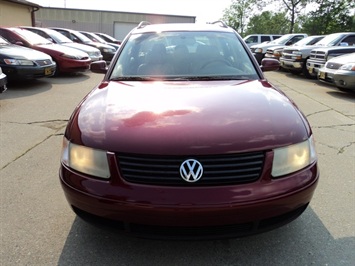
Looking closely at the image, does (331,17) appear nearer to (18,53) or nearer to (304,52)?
(304,52)

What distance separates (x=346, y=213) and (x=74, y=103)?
19.0 feet

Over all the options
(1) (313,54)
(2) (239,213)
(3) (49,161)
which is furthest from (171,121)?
(1) (313,54)

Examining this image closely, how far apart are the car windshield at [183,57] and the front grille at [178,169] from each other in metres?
1.29

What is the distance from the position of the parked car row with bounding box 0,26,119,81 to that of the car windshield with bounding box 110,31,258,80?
542 centimetres

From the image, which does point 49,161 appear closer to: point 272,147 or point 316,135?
point 272,147

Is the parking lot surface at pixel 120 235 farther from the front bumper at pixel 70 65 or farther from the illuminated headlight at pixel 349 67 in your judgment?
the front bumper at pixel 70 65

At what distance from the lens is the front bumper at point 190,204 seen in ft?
6.16

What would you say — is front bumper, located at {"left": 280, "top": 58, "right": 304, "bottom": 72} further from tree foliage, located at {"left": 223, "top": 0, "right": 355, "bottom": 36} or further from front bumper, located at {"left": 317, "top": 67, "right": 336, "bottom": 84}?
tree foliage, located at {"left": 223, "top": 0, "right": 355, "bottom": 36}

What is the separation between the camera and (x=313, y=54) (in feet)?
36.8

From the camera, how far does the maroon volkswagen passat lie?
1904 mm

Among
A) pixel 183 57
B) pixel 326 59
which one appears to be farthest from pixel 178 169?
pixel 326 59

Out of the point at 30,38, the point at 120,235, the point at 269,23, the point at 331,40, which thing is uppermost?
the point at 269,23

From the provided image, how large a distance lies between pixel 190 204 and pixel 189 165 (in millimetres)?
220

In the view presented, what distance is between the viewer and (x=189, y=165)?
1.91 metres
